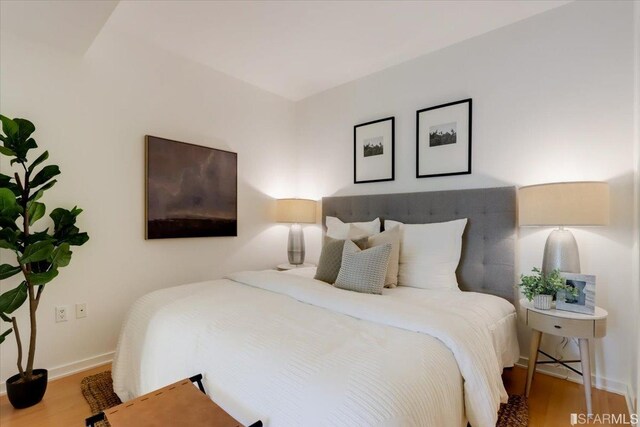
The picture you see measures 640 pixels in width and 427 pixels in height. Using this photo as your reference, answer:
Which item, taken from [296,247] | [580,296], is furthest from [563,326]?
[296,247]

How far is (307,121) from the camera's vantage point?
374 cm

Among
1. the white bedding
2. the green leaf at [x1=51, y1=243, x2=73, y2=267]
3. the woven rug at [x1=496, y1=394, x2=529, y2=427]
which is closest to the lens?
the woven rug at [x1=496, y1=394, x2=529, y2=427]

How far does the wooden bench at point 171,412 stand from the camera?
1.02m

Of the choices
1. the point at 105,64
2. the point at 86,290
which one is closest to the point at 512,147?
the point at 105,64

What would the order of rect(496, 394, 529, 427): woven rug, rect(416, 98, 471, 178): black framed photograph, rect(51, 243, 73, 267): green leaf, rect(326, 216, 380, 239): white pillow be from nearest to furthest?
rect(496, 394, 529, 427): woven rug → rect(51, 243, 73, 267): green leaf → rect(416, 98, 471, 178): black framed photograph → rect(326, 216, 380, 239): white pillow

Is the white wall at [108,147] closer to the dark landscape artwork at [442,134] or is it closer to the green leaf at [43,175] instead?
the green leaf at [43,175]

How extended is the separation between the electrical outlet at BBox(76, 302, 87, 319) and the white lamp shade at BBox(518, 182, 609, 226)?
3.13 metres

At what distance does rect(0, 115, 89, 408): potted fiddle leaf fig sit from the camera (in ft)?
5.56

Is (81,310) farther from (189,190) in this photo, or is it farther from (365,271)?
(365,271)

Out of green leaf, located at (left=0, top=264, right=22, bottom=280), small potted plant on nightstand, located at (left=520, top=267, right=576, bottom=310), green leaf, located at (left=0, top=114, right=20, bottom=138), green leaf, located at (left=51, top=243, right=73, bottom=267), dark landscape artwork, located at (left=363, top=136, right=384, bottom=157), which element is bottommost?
small potted plant on nightstand, located at (left=520, top=267, right=576, bottom=310)

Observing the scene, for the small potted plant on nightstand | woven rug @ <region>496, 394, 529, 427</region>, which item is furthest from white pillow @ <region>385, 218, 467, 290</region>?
woven rug @ <region>496, 394, 529, 427</region>

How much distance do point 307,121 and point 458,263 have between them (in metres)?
2.36

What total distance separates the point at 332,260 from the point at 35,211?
191 centimetres

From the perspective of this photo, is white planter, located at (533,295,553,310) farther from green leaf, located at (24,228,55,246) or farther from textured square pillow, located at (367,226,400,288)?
green leaf, located at (24,228,55,246)
